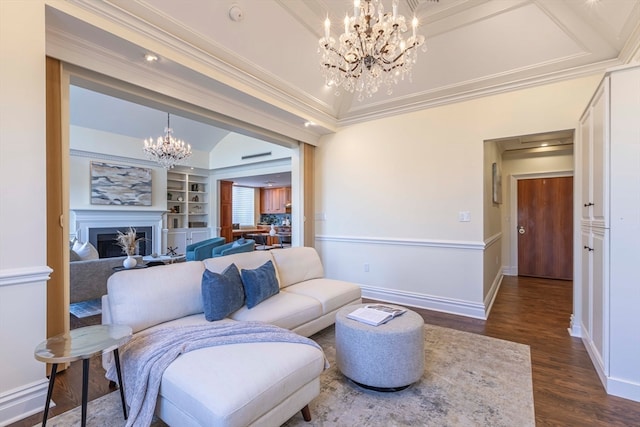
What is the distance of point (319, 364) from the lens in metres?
1.85

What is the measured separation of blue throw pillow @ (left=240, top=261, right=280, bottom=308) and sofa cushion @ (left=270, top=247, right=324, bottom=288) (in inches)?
16.7

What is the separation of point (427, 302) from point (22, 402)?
4.03 metres

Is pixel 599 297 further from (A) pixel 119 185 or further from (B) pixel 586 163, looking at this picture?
(A) pixel 119 185

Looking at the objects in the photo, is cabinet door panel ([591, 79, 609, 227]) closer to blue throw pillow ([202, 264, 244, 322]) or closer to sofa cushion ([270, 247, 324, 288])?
sofa cushion ([270, 247, 324, 288])

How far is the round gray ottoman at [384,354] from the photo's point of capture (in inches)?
81.7

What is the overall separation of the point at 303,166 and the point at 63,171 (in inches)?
126

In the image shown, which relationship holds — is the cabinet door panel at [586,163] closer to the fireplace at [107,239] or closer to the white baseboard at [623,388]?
the white baseboard at [623,388]

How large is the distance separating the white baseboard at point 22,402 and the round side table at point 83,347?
14.2 inches

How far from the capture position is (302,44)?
338 centimetres

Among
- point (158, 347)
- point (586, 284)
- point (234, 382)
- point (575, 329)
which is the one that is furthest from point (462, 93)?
point (158, 347)

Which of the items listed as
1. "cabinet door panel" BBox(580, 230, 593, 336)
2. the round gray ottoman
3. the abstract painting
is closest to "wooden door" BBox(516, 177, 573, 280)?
"cabinet door panel" BBox(580, 230, 593, 336)

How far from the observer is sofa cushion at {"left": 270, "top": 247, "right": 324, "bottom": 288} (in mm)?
3373

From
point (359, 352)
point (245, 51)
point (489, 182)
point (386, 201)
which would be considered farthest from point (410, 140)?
point (359, 352)

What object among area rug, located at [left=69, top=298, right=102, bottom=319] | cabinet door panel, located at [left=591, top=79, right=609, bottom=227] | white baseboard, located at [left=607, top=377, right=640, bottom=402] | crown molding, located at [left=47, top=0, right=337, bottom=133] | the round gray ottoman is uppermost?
crown molding, located at [left=47, top=0, right=337, bottom=133]
